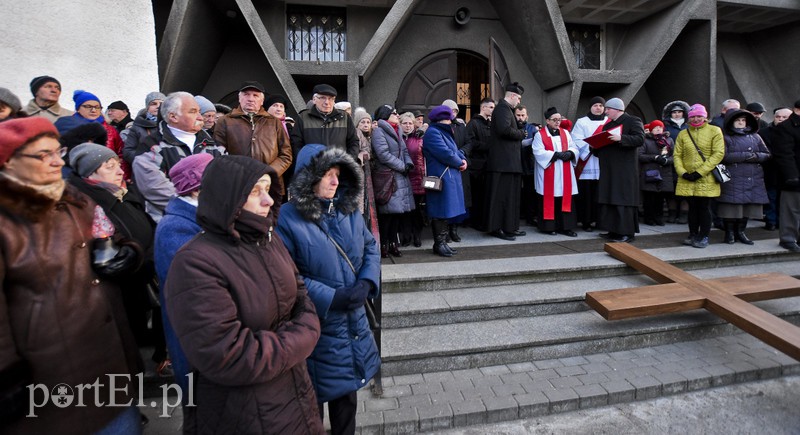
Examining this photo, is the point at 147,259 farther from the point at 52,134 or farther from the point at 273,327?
the point at 273,327

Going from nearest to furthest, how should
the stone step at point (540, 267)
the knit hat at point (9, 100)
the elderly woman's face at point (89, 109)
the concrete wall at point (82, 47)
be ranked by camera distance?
1. the knit hat at point (9, 100)
2. the stone step at point (540, 267)
3. the elderly woman's face at point (89, 109)
4. the concrete wall at point (82, 47)

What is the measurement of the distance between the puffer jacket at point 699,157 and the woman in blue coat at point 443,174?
10.8ft

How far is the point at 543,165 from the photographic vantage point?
667cm

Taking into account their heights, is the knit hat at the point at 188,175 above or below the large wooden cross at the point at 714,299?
above

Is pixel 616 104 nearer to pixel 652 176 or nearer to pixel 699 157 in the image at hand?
pixel 699 157

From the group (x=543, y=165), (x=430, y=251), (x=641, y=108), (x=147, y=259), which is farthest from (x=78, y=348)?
(x=641, y=108)

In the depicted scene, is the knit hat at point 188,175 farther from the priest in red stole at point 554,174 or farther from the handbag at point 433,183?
the priest in red stole at point 554,174

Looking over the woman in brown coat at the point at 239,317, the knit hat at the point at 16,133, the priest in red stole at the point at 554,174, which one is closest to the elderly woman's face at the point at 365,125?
the priest in red stole at the point at 554,174

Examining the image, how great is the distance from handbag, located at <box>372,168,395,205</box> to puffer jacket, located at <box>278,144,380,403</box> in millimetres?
2739

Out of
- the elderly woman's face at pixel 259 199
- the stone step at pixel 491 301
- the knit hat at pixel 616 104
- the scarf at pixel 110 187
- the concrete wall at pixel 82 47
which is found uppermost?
the concrete wall at pixel 82 47

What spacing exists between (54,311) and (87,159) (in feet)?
4.40

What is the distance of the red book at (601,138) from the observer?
242 inches

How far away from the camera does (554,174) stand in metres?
6.71

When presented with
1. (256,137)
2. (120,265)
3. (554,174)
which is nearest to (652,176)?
(554,174)
